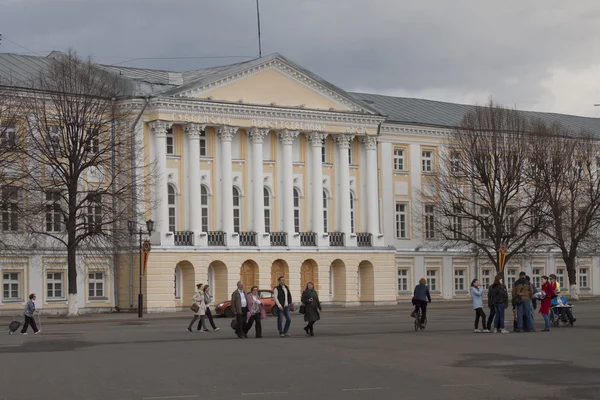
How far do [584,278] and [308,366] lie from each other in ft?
222

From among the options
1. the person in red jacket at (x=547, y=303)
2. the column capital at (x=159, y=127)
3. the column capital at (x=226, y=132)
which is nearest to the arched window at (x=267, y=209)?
the column capital at (x=226, y=132)

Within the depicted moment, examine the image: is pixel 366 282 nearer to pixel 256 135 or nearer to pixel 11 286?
pixel 256 135

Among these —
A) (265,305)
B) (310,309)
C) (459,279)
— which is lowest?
(265,305)

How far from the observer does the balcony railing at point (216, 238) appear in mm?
66081

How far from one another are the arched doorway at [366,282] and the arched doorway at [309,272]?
3.88 metres

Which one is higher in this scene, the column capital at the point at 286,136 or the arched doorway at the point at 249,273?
the column capital at the point at 286,136

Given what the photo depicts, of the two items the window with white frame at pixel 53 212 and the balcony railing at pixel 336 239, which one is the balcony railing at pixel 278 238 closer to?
the balcony railing at pixel 336 239

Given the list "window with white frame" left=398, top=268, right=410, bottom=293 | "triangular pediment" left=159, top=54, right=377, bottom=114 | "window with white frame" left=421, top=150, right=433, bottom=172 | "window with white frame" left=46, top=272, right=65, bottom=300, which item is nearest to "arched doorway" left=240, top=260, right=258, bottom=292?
"triangular pediment" left=159, top=54, right=377, bottom=114

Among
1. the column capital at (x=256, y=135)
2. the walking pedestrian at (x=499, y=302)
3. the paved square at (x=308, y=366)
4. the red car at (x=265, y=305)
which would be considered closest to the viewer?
the paved square at (x=308, y=366)

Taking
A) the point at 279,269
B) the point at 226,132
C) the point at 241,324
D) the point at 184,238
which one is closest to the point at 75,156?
the point at 184,238

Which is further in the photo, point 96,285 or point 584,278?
point 584,278

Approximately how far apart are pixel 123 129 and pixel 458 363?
38.7 m

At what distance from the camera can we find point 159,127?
63.9m

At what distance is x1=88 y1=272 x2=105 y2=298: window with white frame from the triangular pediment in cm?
1107
